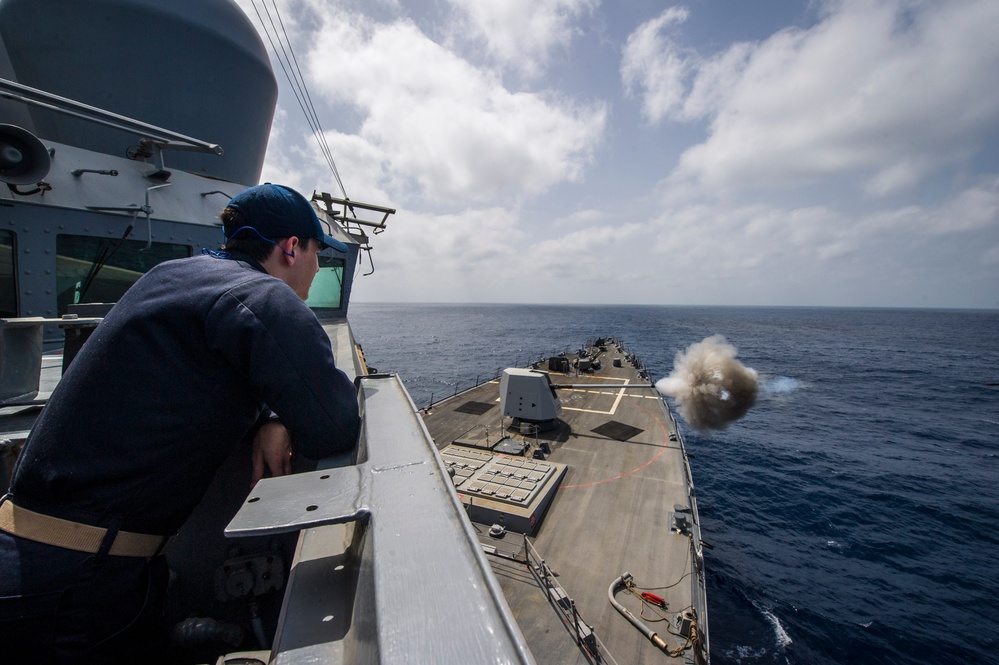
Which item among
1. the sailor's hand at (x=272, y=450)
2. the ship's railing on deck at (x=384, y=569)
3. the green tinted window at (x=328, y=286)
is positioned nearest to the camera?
the ship's railing on deck at (x=384, y=569)

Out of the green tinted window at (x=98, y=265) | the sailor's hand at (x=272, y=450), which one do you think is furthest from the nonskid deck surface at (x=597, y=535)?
the green tinted window at (x=98, y=265)

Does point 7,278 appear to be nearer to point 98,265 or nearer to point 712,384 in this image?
point 98,265

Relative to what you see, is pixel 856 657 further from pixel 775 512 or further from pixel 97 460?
pixel 97 460

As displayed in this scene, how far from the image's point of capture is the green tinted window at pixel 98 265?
6055 mm

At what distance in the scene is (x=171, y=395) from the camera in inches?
58.2

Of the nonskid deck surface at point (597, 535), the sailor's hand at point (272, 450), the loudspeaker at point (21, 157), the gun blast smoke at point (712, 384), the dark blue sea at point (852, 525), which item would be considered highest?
the loudspeaker at point (21, 157)

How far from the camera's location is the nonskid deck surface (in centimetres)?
704

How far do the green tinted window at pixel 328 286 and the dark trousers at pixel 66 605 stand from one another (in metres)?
9.44

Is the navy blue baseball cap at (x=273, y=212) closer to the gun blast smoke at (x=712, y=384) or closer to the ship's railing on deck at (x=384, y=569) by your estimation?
the ship's railing on deck at (x=384, y=569)

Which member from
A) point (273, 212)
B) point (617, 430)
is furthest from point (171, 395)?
point (617, 430)

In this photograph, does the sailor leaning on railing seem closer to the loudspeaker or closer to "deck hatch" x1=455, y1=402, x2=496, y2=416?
the loudspeaker

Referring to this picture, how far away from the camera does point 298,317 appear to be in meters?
1.56

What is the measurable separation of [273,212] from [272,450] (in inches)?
41.9

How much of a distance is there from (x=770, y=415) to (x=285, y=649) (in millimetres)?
39187
